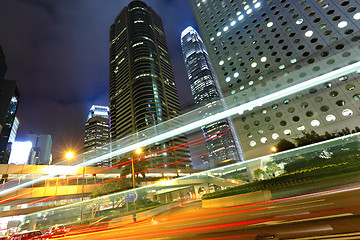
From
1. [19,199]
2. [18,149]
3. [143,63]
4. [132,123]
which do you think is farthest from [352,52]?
[143,63]

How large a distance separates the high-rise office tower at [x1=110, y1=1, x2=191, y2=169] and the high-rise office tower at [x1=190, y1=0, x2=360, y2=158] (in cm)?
8174

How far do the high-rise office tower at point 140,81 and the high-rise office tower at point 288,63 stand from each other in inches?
3218

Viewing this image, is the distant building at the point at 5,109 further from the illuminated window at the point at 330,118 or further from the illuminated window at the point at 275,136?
the illuminated window at the point at 330,118

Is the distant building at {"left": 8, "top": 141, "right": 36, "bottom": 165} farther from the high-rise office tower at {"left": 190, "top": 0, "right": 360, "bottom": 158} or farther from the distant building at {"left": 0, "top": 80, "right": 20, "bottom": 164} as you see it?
the high-rise office tower at {"left": 190, "top": 0, "right": 360, "bottom": 158}

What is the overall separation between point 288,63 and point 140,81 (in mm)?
108109

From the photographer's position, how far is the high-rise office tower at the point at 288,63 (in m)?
27.6

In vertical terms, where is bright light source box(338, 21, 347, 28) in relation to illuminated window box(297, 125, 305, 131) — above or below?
above

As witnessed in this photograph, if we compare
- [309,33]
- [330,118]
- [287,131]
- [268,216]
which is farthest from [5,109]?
[330,118]

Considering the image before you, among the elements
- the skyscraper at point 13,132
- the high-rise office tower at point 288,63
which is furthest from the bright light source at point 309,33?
the skyscraper at point 13,132

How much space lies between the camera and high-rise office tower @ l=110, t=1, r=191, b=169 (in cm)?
11981

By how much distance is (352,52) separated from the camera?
88.1 ft

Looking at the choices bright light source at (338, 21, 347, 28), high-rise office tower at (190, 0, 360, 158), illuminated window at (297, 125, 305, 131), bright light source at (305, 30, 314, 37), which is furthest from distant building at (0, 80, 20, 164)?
bright light source at (338, 21, 347, 28)

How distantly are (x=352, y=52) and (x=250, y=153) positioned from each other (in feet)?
71.3

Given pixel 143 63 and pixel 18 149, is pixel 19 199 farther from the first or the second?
pixel 143 63
